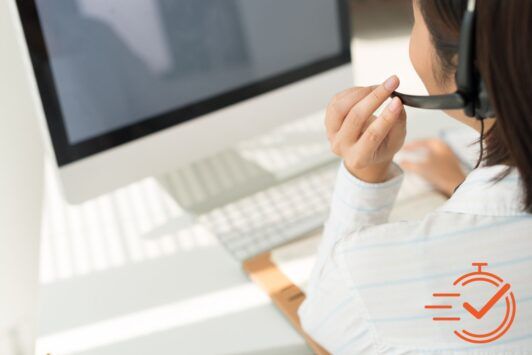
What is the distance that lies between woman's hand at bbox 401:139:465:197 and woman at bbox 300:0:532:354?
26cm

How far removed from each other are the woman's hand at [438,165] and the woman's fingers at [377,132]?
0.82 feet

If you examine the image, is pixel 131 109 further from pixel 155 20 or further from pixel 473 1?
pixel 473 1

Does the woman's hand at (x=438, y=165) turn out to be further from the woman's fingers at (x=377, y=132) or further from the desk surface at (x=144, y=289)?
the woman's fingers at (x=377, y=132)

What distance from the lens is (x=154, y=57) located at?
0.79 meters

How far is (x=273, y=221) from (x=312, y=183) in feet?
0.35

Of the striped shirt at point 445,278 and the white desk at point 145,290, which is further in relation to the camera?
the white desk at point 145,290

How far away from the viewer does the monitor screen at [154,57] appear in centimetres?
73

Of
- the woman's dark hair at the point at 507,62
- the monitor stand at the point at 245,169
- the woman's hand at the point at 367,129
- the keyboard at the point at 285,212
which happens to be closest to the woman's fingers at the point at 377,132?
the woman's hand at the point at 367,129

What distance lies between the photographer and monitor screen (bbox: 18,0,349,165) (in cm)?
73

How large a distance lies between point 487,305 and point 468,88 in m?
0.18

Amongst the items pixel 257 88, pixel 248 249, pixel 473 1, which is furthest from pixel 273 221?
pixel 473 1

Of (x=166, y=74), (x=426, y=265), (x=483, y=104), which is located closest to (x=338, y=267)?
(x=426, y=265)

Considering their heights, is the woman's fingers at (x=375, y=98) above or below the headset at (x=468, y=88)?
below

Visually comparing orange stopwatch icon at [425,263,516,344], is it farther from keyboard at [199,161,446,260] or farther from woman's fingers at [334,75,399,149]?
keyboard at [199,161,446,260]
